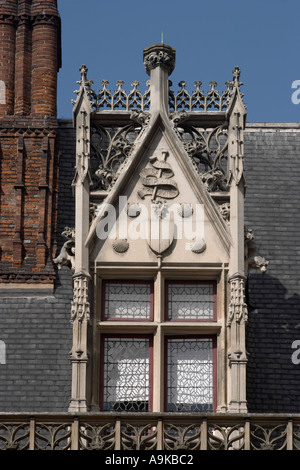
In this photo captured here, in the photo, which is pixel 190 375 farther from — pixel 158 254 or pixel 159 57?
pixel 159 57

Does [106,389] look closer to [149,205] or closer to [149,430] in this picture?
[149,430]

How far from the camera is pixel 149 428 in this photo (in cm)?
2472

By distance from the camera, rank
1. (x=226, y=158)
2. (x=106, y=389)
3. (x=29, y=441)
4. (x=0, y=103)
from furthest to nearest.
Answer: (x=0, y=103) < (x=226, y=158) < (x=106, y=389) < (x=29, y=441)

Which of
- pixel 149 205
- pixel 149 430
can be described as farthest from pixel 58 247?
pixel 149 430

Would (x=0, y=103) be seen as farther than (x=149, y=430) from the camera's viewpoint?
Yes

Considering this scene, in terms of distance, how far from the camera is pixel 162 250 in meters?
26.5

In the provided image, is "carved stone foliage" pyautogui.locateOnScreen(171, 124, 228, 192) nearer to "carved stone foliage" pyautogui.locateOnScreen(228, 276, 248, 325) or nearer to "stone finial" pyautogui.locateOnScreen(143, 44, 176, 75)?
"stone finial" pyautogui.locateOnScreen(143, 44, 176, 75)

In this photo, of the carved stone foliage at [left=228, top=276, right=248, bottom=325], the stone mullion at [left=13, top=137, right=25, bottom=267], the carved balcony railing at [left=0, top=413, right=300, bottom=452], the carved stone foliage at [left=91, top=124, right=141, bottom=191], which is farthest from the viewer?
the stone mullion at [left=13, top=137, right=25, bottom=267]

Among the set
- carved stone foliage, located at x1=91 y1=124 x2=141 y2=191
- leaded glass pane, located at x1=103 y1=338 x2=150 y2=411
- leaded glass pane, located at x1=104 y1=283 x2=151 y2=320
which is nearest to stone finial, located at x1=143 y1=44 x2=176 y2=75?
carved stone foliage, located at x1=91 y1=124 x2=141 y2=191

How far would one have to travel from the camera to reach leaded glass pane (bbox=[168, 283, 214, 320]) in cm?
2655

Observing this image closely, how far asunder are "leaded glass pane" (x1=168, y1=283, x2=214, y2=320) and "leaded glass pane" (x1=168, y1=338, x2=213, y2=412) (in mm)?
370

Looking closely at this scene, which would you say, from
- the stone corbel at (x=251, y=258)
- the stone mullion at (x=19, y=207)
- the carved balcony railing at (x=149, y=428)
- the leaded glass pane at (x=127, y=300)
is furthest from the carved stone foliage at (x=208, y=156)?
the carved balcony railing at (x=149, y=428)

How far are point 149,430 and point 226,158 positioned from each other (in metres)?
4.93

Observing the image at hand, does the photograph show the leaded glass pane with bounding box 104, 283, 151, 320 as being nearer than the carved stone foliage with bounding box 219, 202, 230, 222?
Yes
